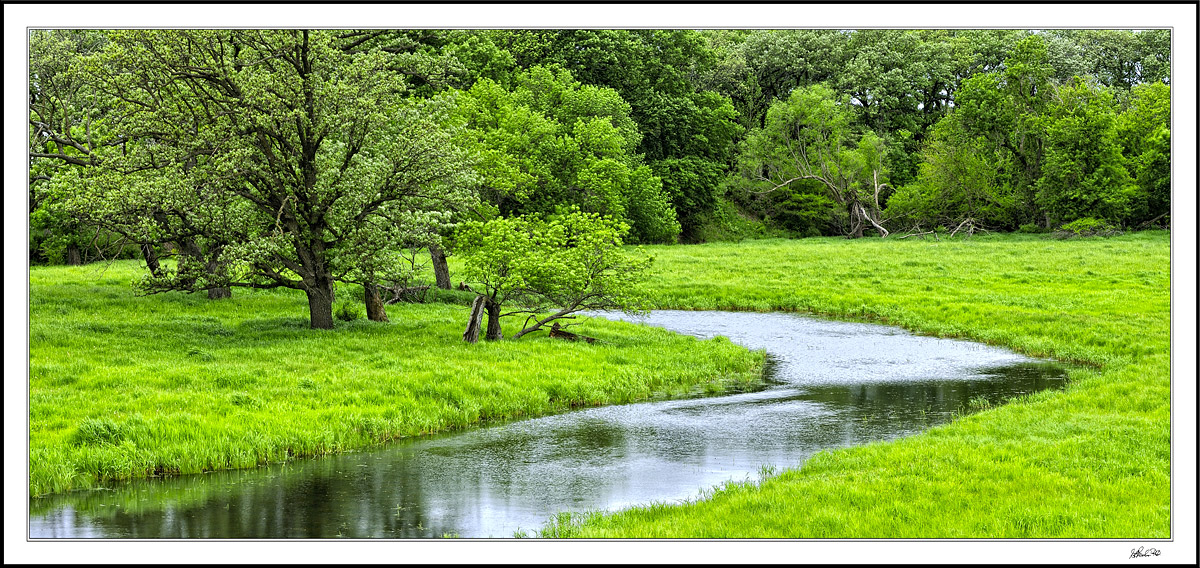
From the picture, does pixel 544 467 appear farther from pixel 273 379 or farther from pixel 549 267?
pixel 549 267

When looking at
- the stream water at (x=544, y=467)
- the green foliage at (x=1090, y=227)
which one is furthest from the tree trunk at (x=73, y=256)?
the green foliage at (x=1090, y=227)

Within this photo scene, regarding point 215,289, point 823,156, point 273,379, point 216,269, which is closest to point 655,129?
point 823,156

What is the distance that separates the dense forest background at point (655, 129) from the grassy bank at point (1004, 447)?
5.98 meters

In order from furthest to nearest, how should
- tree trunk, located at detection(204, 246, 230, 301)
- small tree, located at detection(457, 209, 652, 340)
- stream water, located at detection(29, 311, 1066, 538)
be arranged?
tree trunk, located at detection(204, 246, 230, 301) < small tree, located at detection(457, 209, 652, 340) < stream water, located at detection(29, 311, 1066, 538)

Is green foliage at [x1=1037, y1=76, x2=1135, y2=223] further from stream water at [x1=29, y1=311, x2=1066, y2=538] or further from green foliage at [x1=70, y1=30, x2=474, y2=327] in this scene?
green foliage at [x1=70, y1=30, x2=474, y2=327]

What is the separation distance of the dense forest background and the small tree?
2041 mm

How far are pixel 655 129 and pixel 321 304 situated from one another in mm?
48579

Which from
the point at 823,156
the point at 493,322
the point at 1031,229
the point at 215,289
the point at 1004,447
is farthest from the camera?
the point at 823,156

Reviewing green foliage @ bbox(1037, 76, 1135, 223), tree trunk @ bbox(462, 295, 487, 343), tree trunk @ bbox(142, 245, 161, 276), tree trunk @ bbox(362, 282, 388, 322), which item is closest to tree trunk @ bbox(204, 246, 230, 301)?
tree trunk @ bbox(142, 245, 161, 276)

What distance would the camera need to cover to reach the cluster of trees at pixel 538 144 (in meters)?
28.3

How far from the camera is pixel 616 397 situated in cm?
2534

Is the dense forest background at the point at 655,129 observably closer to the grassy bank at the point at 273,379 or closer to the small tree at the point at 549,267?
the small tree at the point at 549,267

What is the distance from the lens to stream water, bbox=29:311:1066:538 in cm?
1497

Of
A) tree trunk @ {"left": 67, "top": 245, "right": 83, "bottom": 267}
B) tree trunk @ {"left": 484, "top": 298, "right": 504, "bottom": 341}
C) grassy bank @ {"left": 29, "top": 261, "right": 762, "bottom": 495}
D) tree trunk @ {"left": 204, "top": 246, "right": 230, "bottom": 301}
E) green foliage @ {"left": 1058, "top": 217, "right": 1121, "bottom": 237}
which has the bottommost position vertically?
grassy bank @ {"left": 29, "top": 261, "right": 762, "bottom": 495}
